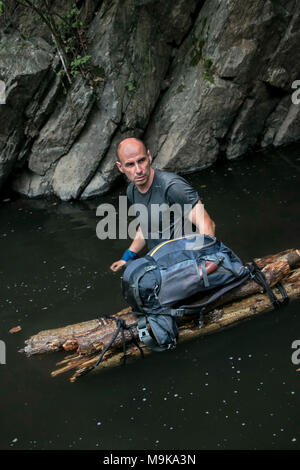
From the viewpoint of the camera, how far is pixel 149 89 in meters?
9.45

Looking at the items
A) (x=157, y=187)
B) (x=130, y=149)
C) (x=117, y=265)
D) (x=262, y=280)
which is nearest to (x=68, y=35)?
(x=130, y=149)

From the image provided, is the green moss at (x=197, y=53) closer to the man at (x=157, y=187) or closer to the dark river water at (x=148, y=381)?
the dark river water at (x=148, y=381)

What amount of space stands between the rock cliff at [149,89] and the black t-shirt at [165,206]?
4.79 metres

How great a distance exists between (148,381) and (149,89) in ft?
22.6

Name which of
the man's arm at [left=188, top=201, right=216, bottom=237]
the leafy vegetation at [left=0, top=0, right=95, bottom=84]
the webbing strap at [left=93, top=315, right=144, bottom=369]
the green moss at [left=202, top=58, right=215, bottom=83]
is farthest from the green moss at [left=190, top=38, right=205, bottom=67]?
the webbing strap at [left=93, top=315, right=144, bottom=369]

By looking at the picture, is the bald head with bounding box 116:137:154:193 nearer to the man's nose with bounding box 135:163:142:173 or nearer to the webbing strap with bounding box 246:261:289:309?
the man's nose with bounding box 135:163:142:173

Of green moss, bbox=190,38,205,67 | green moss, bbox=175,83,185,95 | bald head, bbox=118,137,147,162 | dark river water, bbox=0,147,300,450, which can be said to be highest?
green moss, bbox=190,38,205,67

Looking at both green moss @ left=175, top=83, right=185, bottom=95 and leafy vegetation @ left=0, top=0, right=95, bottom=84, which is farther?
green moss @ left=175, top=83, right=185, bottom=95

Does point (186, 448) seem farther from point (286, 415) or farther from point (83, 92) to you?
point (83, 92)

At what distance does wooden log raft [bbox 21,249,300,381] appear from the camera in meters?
4.02

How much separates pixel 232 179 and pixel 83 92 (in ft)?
10.7

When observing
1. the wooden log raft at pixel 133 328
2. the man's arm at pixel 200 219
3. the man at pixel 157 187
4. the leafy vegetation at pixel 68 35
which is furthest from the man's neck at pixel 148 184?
the leafy vegetation at pixel 68 35

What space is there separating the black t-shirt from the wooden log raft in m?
0.73
